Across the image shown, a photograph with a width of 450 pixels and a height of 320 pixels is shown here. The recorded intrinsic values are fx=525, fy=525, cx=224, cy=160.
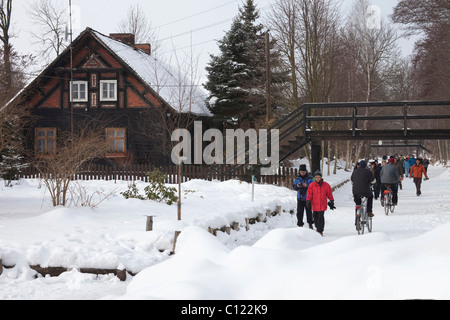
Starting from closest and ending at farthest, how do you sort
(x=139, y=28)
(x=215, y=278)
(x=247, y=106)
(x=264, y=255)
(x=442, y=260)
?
(x=442, y=260), (x=215, y=278), (x=264, y=255), (x=247, y=106), (x=139, y=28)

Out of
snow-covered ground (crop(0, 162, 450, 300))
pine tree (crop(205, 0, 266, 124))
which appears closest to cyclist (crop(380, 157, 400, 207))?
snow-covered ground (crop(0, 162, 450, 300))

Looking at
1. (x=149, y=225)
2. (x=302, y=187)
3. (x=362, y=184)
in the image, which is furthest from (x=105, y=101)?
(x=149, y=225)

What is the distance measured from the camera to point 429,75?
2962cm

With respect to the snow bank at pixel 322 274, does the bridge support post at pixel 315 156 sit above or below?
above

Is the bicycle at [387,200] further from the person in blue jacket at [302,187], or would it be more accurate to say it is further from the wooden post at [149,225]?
the wooden post at [149,225]

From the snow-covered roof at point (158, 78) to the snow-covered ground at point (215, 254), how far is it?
13.7 metres

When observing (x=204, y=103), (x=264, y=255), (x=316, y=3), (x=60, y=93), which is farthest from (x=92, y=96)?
(x=264, y=255)

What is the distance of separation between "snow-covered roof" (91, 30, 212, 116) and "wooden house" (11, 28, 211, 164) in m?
0.08

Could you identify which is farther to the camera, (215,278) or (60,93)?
(60,93)

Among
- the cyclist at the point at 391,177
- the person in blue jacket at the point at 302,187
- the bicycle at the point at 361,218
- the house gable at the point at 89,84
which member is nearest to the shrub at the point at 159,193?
the person in blue jacket at the point at 302,187

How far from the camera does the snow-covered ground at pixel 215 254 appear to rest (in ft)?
13.7

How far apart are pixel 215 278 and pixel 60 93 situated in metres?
29.7

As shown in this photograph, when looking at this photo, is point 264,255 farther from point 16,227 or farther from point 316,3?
point 316,3

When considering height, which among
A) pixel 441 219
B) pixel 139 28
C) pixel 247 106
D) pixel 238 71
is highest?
pixel 139 28
